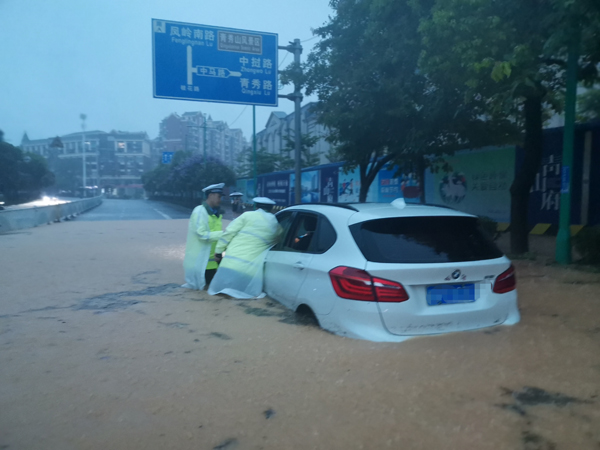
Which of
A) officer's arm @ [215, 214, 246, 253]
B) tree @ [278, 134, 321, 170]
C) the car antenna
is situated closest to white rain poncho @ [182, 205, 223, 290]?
officer's arm @ [215, 214, 246, 253]

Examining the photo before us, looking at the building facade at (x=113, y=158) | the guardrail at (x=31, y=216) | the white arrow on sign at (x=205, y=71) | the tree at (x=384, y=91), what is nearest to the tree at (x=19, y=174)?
the guardrail at (x=31, y=216)

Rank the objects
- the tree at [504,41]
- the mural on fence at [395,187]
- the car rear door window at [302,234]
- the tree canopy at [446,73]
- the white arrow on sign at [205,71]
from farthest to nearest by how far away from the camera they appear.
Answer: the mural on fence at [395,187] → the white arrow on sign at [205,71] → the tree canopy at [446,73] → the tree at [504,41] → the car rear door window at [302,234]

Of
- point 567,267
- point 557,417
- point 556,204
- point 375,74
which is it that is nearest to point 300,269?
point 557,417

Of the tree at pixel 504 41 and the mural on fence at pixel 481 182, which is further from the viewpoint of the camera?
the mural on fence at pixel 481 182

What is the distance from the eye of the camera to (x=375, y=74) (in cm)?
1205

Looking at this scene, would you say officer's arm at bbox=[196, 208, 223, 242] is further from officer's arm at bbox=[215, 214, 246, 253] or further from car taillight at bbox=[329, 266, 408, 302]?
car taillight at bbox=[329, 266, 408, 302]

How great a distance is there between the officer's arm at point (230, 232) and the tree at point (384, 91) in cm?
601

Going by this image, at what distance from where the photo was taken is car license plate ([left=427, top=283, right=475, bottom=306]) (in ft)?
13.3

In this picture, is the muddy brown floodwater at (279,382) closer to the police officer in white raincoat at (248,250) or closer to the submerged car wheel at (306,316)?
the submerged car wheel at (306,316)

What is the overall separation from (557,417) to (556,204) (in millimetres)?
12504

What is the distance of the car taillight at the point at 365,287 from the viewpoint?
13.1 ft

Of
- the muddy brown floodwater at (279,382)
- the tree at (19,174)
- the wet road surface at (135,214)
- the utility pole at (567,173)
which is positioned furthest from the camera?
the tree at (19,174)

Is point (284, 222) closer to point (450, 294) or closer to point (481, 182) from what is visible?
point (450, 294)

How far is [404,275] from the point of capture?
3984mm
